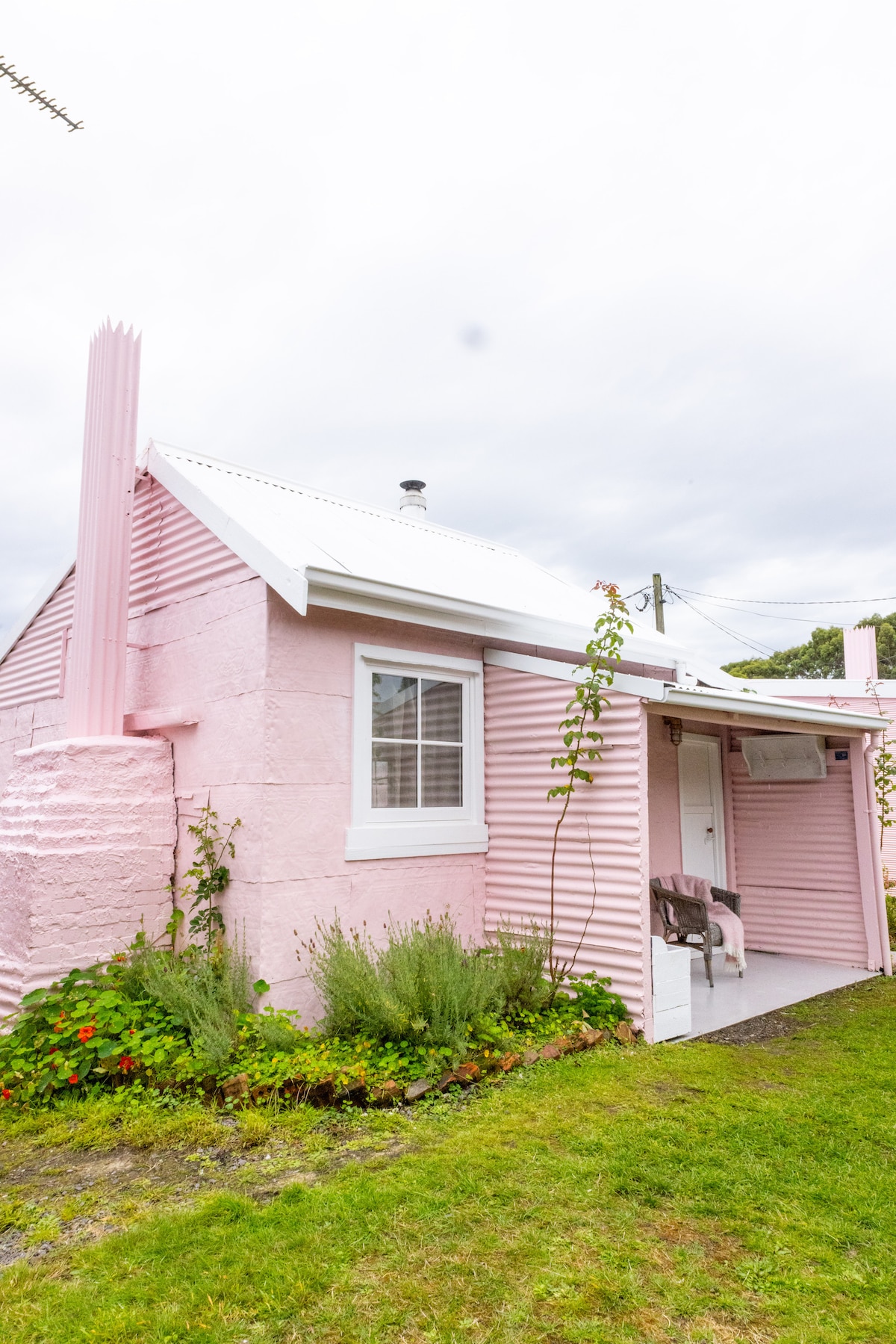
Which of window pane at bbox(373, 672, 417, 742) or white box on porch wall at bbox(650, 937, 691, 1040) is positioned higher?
window pane at bbox(373, 672, 417, 742)

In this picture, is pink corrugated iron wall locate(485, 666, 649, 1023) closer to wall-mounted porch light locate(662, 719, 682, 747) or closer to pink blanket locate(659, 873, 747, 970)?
pink blanket locate(659, 873, 747, 970)

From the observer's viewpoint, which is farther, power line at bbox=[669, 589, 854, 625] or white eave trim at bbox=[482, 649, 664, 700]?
power line at bbox=[669, 589, 854, 625]

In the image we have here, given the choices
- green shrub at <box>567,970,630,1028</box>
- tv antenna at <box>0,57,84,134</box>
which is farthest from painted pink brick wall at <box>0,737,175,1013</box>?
tv antenna at <box>0,57,84,134</box>

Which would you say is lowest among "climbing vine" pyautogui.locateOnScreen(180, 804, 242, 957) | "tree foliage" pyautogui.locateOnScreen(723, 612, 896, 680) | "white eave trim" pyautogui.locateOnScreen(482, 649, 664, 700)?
"climbing vine" pyautogui.locateOnScreen(180, 804, 242, 957)

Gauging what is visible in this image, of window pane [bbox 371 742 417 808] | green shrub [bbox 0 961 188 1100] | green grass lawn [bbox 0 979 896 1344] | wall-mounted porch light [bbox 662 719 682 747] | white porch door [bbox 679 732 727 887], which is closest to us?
green grass lawn [bbox 0 979 896 1344]

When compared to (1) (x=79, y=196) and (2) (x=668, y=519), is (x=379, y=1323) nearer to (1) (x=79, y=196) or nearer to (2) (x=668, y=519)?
(1) (x=79, y=196)

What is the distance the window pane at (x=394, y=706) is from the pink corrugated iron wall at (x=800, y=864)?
15.2 ft

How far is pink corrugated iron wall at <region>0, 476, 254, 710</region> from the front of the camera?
6396 mm

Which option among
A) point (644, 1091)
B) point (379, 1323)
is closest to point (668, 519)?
point (644, 1091)

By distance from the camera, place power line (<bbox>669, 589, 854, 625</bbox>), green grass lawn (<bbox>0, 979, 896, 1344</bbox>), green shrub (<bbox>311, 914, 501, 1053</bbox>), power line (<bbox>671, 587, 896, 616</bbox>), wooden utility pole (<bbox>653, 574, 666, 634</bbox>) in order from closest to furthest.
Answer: green grass lawn (<bbox>0, 979, 896, 1344</bbox>), green shrub (<bbox>311, 914, 501, 1053</bbox>), wooden utility pole (<bbox>653, 574, 666, 634</bbox>), power line (<bbox>671, 587, 896, 616</bbox>), power line (<bbox>669, 589, 854, 625</bbox>)

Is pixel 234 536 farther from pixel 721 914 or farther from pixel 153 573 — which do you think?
pixel 721 914

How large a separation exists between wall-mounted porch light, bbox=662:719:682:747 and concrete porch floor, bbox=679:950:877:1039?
2.25m

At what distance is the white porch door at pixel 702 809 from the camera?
888 cm

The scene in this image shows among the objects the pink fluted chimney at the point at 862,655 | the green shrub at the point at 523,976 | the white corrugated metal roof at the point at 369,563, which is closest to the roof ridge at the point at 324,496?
the white corrugated metal roof at the point at 369,563
